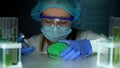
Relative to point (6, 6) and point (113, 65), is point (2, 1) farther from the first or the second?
point (113, 65)

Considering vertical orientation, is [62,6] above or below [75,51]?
above

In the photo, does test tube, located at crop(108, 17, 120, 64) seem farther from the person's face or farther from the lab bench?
the person's face

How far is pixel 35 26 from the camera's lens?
8.98ft

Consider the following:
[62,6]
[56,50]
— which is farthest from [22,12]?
[56,50]

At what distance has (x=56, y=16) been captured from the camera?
1.67 m

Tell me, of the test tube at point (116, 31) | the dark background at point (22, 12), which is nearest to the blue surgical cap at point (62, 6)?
the test tube at point (116, 31)

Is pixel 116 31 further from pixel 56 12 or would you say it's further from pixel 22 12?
pixel 22 12

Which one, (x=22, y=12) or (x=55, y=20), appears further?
(x=22, y=12)

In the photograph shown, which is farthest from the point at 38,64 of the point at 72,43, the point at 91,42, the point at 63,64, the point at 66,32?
the point at 66,32

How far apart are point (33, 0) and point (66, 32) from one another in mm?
1092

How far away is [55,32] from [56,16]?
104 millimetres

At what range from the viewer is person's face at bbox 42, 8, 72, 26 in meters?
1.66

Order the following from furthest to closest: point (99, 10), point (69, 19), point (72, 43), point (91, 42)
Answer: point (99, 10), point (69, 19), point (91, 42), point (72, 43)

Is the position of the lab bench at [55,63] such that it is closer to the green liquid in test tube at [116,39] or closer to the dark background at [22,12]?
the green liquid in test tube at [116,39]
